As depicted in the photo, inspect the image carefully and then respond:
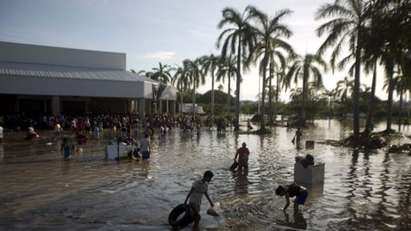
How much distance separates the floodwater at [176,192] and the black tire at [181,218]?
0.30 metres

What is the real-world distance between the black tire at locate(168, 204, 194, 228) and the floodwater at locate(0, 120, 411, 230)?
30 centimetres

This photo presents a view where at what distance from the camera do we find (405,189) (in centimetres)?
1270

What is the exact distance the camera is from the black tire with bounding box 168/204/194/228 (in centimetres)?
835

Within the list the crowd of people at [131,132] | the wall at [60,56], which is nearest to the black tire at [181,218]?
the crowd of people at [131,132]

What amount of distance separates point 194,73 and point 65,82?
29.5 m

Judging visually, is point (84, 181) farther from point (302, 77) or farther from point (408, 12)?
point (302, 77)

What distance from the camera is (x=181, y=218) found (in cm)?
848

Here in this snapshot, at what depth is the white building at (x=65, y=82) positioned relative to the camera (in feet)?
115

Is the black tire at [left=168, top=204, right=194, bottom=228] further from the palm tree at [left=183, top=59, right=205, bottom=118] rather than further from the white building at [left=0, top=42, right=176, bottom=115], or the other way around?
the palm tree at [left=183, top=59, right=205, bottom=118]

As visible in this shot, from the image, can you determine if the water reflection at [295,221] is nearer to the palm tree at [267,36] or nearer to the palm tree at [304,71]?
the palm tree at [267,36]

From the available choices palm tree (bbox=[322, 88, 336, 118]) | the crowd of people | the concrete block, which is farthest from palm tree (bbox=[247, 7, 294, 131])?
palm tree (bbox=[322, 88, 336, 118])

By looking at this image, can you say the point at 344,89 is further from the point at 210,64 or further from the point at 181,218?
the point at 181,218

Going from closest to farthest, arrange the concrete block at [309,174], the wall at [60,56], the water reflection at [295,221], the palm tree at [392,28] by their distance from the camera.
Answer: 1. the water reflection at [295,221]
2. the concrete block at [309,174]
3. the palm tree at [392,28]
4. the wall at [60,56]

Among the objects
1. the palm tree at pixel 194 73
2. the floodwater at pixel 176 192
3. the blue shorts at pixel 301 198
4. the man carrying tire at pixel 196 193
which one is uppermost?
the palm tree at pixel 194 73
